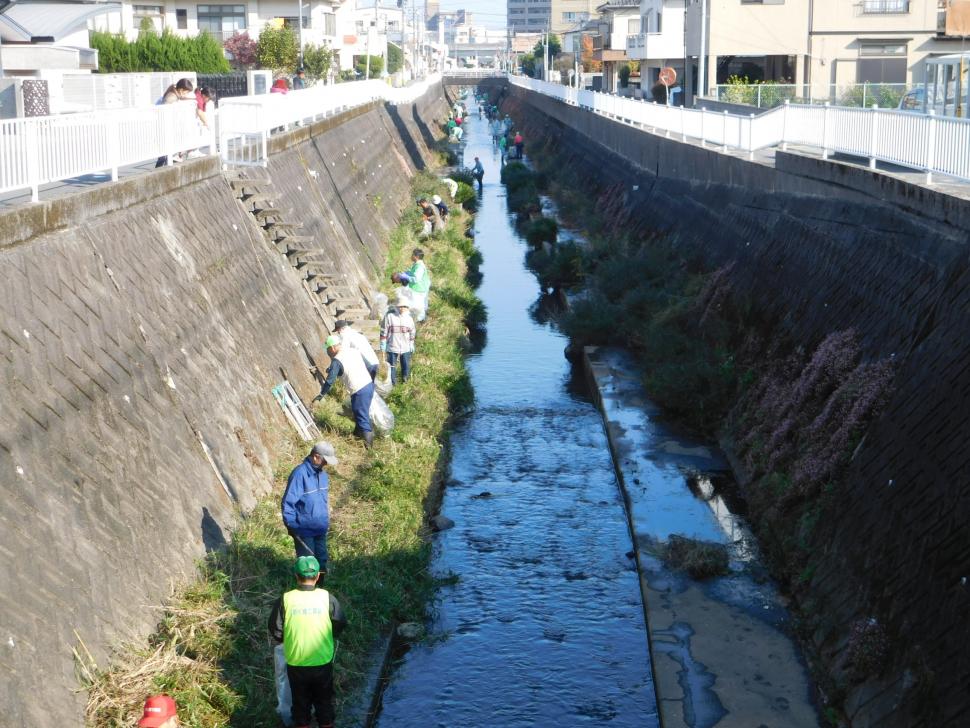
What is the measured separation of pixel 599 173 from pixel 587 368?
733 inches

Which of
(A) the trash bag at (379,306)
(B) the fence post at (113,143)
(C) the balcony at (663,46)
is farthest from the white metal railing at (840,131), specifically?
(C) the balcony at (663,46)

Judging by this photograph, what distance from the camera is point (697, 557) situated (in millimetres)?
11344

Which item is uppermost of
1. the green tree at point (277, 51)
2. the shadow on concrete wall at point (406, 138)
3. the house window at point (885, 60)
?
the green tree at point (277, 51)

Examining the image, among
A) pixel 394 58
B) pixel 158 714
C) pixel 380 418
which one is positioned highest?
pixel 394 58

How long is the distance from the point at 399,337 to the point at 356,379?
8.91 feet

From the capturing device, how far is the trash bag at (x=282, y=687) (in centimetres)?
797

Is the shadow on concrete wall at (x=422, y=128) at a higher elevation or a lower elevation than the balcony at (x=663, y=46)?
lower

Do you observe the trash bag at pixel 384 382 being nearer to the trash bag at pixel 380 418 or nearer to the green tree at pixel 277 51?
the trash bag at pixel 380 418

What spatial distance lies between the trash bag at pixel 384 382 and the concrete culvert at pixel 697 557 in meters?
5.27

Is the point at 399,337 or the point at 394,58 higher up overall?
the point at 394,58

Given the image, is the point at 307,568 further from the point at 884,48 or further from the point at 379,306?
the point at 884,48

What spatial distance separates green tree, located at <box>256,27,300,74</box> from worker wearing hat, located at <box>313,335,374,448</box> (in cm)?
4053

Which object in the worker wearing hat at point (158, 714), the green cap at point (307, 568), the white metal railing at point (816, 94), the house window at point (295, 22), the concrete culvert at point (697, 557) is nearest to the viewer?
the worker wearing hat at point (158, 714)

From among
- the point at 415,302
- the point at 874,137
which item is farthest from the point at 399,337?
the point at 874,137
